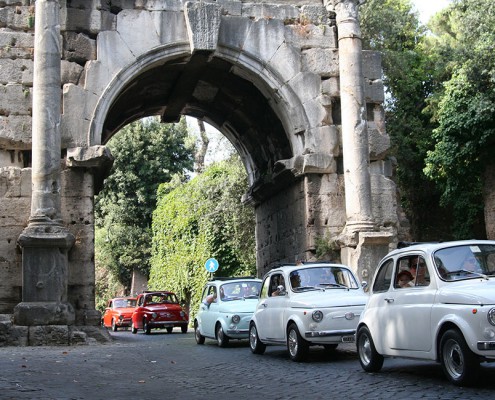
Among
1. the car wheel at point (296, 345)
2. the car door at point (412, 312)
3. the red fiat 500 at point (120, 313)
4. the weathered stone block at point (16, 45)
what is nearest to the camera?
the car door at point (412, 312)

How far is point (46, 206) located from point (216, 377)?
6962 mm

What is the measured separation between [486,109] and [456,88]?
5.54 ft

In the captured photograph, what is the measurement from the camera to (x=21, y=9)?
16516 mm

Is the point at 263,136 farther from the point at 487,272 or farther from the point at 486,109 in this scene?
the point at 487,272

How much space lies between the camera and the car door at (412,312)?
8.04 meters

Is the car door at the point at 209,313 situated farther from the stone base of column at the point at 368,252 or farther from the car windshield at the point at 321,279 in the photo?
the car windshield at the point at 321,279

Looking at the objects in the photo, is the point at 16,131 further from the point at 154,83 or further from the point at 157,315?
the point at 157,315

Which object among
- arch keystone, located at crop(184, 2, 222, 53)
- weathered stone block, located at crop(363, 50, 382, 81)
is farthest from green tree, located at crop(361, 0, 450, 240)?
arch keystone, located at crop(184, 2, 222, 53)

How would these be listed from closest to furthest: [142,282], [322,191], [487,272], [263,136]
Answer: [487,272] < [322,191] < [263,136] < [142,282]

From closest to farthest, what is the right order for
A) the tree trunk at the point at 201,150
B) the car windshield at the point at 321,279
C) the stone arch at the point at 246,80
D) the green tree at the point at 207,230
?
the car windshield at the point at 321,279
the stone arch at the point at 246,80
the green tree at the point at 207,230
the tree trunk at the point at 201,150

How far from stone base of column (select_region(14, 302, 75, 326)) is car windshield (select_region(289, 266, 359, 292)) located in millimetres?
4879

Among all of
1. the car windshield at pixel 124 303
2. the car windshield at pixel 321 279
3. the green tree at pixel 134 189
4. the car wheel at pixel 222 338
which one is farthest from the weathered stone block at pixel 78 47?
the green tree at pixel 134 189

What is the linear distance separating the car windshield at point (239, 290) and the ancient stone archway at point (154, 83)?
183 cm

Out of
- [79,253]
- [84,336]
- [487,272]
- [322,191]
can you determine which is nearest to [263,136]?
[322,191]
